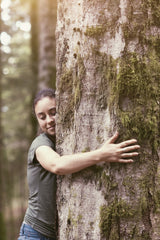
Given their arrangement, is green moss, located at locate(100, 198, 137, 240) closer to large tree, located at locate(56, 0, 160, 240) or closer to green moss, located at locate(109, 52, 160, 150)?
large tree, located at locate(56, 0, 160, 240)

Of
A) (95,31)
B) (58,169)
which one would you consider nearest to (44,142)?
(58,169)

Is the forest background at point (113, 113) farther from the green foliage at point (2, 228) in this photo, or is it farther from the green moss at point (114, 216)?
the green foliage at point (2, 228)

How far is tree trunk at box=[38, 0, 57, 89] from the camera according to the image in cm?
746

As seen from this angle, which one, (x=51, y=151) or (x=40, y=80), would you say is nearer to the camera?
(x=51, y=151)

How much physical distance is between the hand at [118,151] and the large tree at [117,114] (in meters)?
0.06

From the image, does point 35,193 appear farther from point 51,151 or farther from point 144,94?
point 144,94

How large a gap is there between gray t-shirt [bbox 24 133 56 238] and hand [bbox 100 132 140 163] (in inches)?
29.7

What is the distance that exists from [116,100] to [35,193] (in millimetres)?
1337

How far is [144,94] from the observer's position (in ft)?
8.02

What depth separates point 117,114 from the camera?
8.00 ft

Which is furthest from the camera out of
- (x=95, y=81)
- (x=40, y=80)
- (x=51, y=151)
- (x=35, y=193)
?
(x=40, y=80)

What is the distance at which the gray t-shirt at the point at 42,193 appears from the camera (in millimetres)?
3033

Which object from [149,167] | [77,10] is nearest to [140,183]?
[149,167]

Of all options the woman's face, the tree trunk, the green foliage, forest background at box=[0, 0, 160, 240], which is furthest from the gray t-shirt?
the green foliage
